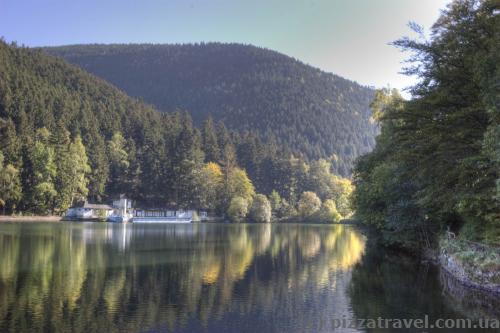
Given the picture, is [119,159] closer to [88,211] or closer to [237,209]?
[88,211]

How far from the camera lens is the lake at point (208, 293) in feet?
49.0

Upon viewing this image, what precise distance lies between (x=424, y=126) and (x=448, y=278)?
736 centimetres

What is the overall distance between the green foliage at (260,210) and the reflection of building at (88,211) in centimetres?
3069

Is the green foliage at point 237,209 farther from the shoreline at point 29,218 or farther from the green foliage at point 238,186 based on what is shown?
the shoreline at point 29,218

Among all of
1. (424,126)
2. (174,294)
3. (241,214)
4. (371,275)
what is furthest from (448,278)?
(241,214)

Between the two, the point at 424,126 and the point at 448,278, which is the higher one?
the point at 424,126

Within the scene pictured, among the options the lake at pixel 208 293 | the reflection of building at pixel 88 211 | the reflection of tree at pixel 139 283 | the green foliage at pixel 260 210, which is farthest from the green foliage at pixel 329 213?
the lake at pixel 208 293

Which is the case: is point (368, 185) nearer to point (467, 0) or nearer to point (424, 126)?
point (424, 126)

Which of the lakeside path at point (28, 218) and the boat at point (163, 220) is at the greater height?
the lakeside path at point (28, 218)

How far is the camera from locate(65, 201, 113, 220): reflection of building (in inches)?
3686

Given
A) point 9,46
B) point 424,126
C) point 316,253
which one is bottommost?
point 316,253

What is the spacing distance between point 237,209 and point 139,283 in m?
86.2

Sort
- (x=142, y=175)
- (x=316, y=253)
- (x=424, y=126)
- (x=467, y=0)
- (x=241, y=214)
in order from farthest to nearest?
(x=142, y=175) → (x=241, y=214) → (x=316, y=253) → (x=424, y=126) → (x=467, y=0)

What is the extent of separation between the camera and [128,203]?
108750 mm
